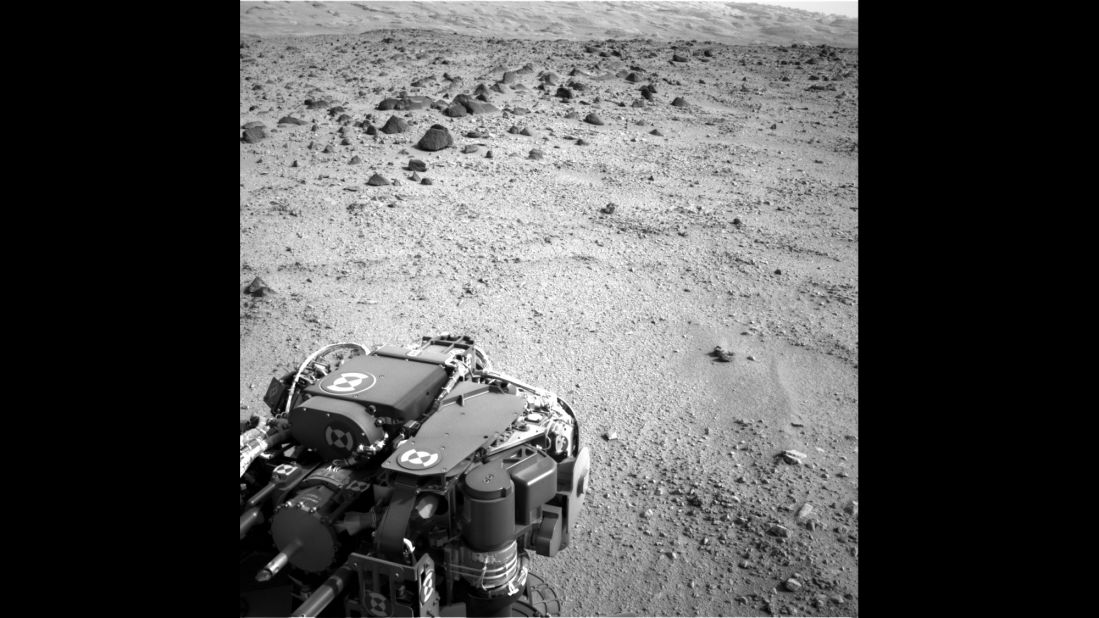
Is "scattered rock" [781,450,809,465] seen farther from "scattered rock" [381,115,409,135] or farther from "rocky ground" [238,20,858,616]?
"scattered rock" [381,115,409,135]

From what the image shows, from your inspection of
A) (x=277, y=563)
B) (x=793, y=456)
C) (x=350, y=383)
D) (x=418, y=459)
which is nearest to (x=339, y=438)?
(x=350, y=383)

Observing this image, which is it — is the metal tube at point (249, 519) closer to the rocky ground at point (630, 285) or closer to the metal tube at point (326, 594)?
the metal tube at point (326, 594)

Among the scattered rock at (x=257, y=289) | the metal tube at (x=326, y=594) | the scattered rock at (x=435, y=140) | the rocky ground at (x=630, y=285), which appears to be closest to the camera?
the metal tube at (x=326, y=594)

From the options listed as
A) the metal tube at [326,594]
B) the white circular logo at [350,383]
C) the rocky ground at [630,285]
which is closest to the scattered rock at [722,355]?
the rocky ground at [630,285]

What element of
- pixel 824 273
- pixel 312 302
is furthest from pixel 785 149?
pixel 312 302

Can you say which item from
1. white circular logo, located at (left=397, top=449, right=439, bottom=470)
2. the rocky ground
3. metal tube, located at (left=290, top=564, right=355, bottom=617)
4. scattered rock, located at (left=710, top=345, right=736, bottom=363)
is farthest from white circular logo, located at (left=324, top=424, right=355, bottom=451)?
scattered rock, located at (left=710, top=345, right=736, bottom=363)
